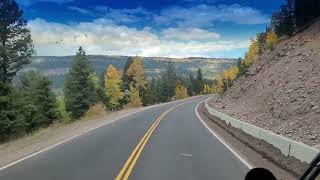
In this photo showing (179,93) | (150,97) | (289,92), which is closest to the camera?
(289,92)

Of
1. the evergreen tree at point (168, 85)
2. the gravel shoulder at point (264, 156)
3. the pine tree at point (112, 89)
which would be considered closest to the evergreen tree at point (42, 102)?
the pine tree at point (112, 89)

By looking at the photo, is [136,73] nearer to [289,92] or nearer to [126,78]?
[126,78]

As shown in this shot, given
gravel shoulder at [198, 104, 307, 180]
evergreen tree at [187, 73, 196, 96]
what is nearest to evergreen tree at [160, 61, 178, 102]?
evergreen tree at [187, 73, 196, 96]

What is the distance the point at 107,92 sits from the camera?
93750mm

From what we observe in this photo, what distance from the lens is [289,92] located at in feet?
103

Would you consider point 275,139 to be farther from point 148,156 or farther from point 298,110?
point 298,110

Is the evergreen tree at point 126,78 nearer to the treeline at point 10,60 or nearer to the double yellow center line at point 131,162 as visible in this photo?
the treeline at point 10,60

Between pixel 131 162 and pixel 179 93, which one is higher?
pixel 131 162

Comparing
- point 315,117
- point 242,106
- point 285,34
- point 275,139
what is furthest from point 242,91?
point 275,139

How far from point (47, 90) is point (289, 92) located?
3914 cm

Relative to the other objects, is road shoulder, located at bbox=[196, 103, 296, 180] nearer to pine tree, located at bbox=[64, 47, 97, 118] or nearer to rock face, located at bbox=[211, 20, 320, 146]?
rock face, located at bbox=[211, 20, 320, 146]

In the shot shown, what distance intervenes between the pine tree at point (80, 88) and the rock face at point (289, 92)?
91.3ft

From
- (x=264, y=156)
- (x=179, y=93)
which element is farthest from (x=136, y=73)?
(x=264, y=156)

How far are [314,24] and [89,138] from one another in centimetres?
2725
